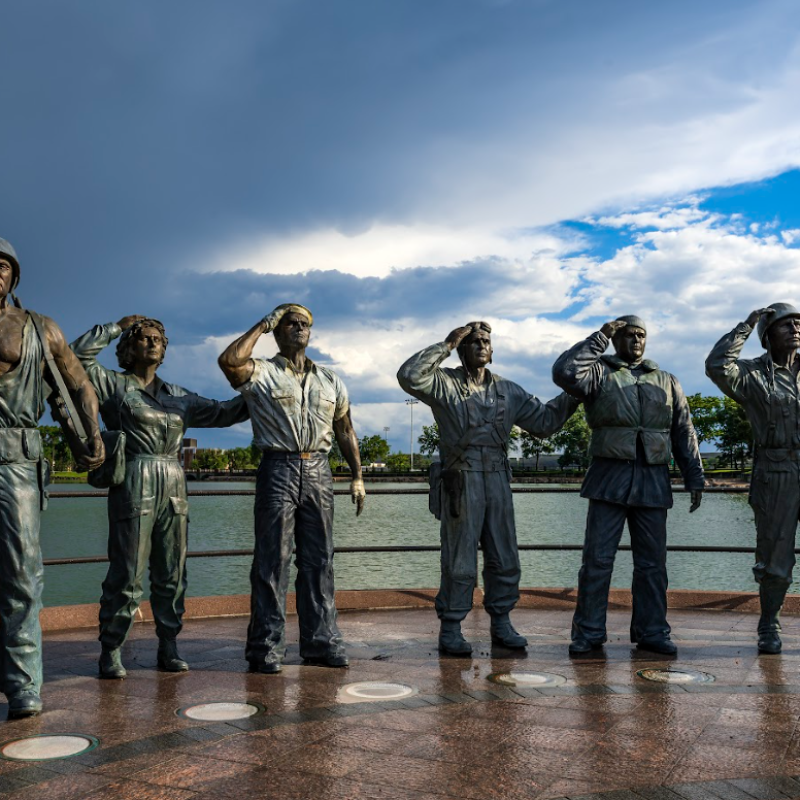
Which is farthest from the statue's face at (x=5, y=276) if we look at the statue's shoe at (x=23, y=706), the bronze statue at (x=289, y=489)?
the statue's shoe at (x=23, y=706)

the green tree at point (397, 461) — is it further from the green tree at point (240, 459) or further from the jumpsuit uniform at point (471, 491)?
the jumpsuit uniform at point (471, 491)

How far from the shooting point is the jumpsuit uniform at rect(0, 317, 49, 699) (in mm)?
3861

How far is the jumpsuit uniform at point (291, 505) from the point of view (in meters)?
4.84

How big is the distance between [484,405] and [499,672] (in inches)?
61.9

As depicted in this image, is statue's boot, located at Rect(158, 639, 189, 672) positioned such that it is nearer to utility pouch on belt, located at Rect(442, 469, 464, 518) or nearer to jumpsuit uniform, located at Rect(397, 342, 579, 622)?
jumpsuit uniform, located at Rect(397, 342, 579, 622)

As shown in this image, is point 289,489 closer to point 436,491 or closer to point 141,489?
point 141,489

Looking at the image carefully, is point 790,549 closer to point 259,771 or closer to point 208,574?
point 259,771

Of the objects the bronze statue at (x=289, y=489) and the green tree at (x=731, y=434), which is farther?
the green tree at (x=731, y=434)

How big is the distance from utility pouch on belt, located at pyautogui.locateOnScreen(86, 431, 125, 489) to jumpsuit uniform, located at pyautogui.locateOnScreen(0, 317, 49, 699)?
46cm

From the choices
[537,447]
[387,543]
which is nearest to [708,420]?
[537,447]

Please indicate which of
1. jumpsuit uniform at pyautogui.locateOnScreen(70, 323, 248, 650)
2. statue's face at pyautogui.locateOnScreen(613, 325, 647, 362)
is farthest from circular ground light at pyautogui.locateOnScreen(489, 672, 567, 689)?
statue's face at pyautogui.locateOnScreen(613, 325, 647, 362)

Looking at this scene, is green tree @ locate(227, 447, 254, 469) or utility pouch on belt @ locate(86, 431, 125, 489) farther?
green tree @ locate(227, 447, 254, 469)

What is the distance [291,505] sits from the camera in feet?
16.0

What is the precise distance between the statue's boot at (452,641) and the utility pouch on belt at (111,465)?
204 cm
